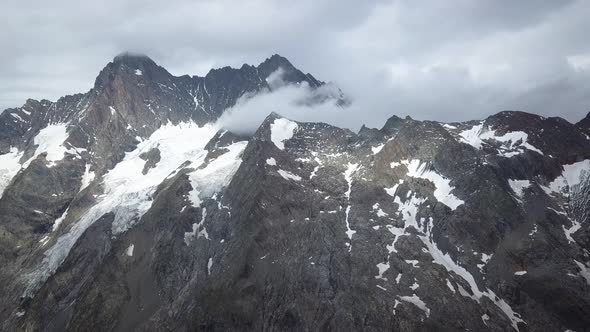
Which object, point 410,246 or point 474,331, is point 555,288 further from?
point 410,246

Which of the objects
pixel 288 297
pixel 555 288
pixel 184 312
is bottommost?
pixel 184 312

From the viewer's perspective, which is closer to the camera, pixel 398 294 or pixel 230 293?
pixel 398 294

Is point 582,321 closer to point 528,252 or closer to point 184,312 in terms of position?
point 528,252

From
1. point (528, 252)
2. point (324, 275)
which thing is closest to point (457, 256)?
point (528, 252)

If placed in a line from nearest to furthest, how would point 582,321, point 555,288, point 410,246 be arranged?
1. point 582,321
2. point 555,288
3. point 410,246

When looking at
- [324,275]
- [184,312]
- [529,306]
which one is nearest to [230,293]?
[184,312]

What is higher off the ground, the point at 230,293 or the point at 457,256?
the point at 457,256

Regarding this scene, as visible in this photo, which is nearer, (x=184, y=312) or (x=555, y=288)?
(x=555, y=288)

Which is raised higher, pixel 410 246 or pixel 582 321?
pixel 410 246

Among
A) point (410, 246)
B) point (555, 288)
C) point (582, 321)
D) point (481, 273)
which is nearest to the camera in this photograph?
point (582, 321)
